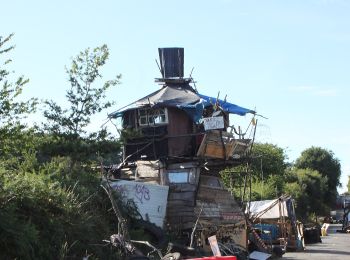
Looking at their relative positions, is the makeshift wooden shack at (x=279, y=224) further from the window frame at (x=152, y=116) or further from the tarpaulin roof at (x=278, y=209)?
the window frame at (x=152, y=116)

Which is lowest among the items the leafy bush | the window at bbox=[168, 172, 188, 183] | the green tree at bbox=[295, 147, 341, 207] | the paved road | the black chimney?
the paved road

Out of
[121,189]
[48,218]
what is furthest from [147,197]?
[48,218]

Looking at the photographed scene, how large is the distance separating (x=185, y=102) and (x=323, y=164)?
246ft

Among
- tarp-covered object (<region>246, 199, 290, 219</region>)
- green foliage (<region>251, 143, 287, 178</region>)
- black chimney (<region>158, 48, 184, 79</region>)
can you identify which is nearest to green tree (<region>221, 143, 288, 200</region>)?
green foliage (<region>251, 143, 287, 178</region>)

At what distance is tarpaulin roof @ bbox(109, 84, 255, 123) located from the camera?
26047mm

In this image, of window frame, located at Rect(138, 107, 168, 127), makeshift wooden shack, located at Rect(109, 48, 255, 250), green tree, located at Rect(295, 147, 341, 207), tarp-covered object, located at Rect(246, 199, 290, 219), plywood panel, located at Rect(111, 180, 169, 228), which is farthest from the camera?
green tree, located at Rect(295, 147, 341, 207)

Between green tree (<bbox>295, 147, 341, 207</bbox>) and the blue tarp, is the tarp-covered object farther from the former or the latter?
green tree (<bbox>295, 147, 341, 207</bbox>)

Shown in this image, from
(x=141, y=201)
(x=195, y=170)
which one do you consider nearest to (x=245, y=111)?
(x=195, y=170)

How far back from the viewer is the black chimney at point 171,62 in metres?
28.9

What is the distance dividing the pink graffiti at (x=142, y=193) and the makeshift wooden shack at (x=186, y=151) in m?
2.29

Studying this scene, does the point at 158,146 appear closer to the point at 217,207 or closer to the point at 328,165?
the point at 217,207

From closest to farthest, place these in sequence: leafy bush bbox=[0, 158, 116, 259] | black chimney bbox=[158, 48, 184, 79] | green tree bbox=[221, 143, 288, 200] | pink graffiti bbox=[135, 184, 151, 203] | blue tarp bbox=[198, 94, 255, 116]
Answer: leafy bush bbox=[0, 158, 116, 259], pink graffiti bbox=[135, 184, 151, 203], blue tarp bbox=[198, 94, 255, 116], black chimney bbox=[158, 48, 184, 79], green tree bbox=[221, 143, 288, 200]

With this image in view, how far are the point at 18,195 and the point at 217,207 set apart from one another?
1281cm

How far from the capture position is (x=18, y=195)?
1385 centimetres
